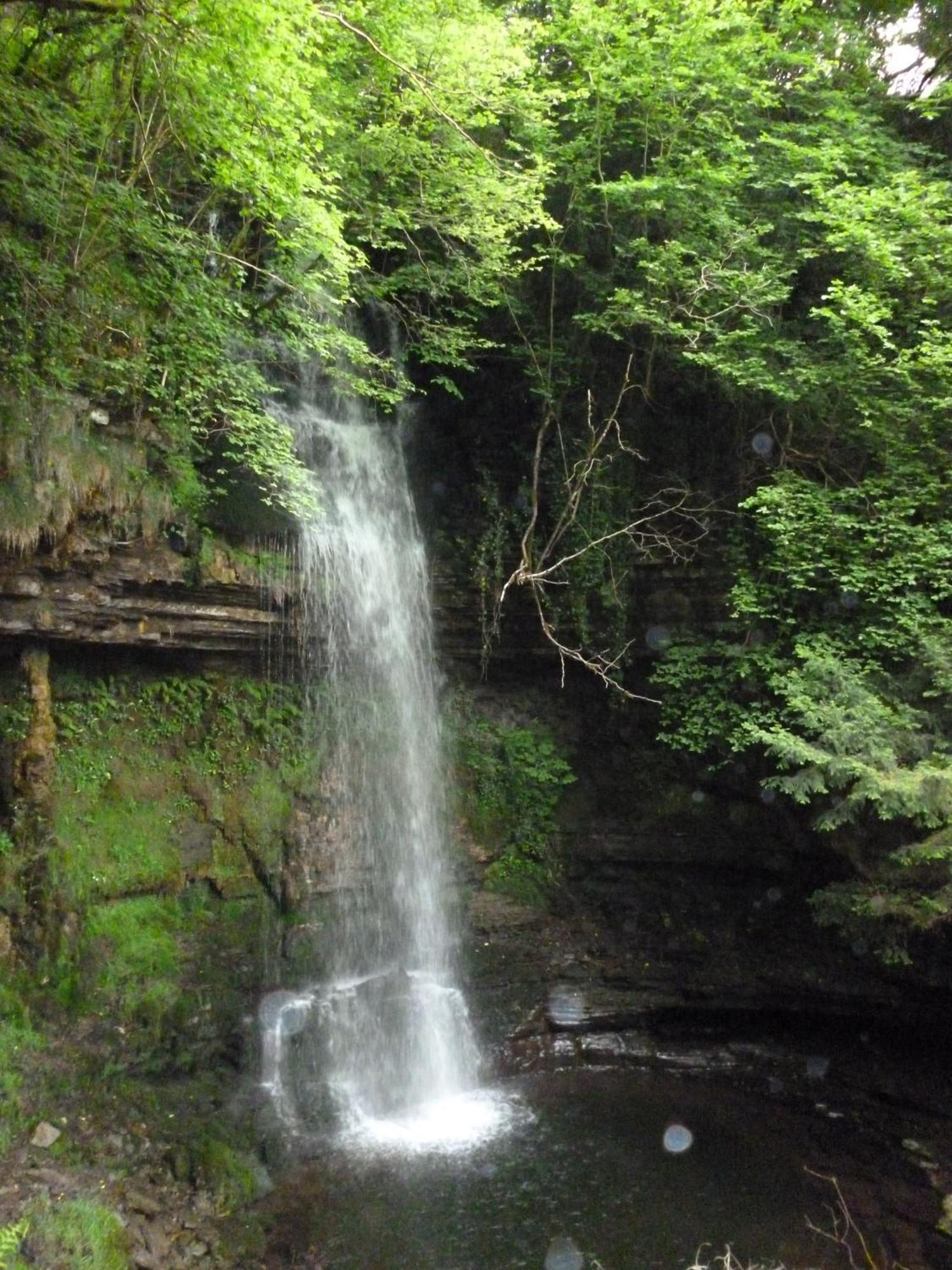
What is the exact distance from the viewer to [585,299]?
→ 39.8ft

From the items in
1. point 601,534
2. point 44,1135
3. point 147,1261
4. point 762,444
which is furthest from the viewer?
point 601,534

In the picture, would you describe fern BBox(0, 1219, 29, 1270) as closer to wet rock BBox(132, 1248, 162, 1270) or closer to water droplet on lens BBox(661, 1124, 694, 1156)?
wet rock BBox(132, 1248, 162, 1270)

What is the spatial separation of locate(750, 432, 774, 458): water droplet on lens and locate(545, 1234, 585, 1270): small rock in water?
27.8 feet

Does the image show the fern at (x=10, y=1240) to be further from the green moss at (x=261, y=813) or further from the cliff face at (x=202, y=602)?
the cliff face at (x=202, y=602)

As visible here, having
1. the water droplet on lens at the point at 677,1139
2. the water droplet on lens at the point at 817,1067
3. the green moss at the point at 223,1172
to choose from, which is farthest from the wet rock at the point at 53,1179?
the water droplet on lens at the point at 817,1067

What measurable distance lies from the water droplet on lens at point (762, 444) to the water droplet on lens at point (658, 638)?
2436mm

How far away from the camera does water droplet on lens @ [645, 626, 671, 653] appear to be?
36.2 ft

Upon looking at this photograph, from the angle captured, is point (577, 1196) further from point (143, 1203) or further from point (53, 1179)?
point (53, 1179)

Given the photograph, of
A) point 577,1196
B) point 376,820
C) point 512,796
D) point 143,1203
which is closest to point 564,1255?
point 577,1196

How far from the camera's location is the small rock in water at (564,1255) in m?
6.52

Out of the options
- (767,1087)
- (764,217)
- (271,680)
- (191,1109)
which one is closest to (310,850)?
(271,680)

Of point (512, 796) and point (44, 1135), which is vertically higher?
point (512, 796)

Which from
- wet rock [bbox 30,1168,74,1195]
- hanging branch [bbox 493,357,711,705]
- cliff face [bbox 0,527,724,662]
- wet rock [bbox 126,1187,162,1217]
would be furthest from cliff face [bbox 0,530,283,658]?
wet rock [bbox 126,1187,162,1217]

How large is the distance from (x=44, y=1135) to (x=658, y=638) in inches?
312
